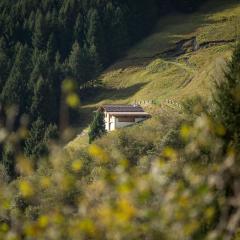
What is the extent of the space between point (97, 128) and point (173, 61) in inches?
1243

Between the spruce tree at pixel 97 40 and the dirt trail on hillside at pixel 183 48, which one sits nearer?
the dirt trail on hillside at pixel 183 48

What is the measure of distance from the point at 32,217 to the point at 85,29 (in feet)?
218

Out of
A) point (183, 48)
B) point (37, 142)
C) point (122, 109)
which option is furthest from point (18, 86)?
point (183, 48)

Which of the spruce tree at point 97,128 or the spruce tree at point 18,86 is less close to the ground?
the spruce tree at point 18,86

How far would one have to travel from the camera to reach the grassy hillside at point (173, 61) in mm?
79875

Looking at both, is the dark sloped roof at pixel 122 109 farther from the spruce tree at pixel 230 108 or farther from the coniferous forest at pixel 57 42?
the spruce tree at pixel 230 108

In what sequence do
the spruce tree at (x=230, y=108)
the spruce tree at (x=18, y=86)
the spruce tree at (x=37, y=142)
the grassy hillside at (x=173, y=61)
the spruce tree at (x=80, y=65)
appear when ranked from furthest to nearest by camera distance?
the spruce tree at (x=80, y=65)
the spruce tree at (x=18, y=86)
the grassy hillside at (x=173, y=61)
the spruce tree at (x=37, y=142)
the spruce tree at (x=230, y=108)

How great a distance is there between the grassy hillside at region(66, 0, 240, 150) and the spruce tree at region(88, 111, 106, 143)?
9.15ft

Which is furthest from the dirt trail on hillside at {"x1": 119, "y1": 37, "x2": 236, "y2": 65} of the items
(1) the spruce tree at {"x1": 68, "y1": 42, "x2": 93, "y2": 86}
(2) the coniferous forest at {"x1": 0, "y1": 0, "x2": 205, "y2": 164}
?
(2) the coniferous forest at {"x1": 0, "y1": 0, "x2": 205, "y2": 164}

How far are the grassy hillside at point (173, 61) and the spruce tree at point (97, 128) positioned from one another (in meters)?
2.79

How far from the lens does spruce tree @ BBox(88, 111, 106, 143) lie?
2587 inches

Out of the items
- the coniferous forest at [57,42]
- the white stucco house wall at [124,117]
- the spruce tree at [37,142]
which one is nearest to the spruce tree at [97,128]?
the white stucco house wall at [124,117]

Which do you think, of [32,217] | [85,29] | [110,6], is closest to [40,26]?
[85,29]

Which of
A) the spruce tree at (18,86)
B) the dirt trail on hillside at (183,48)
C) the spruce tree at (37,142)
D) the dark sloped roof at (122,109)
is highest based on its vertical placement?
the dirt trail on hillside at (183,48)
